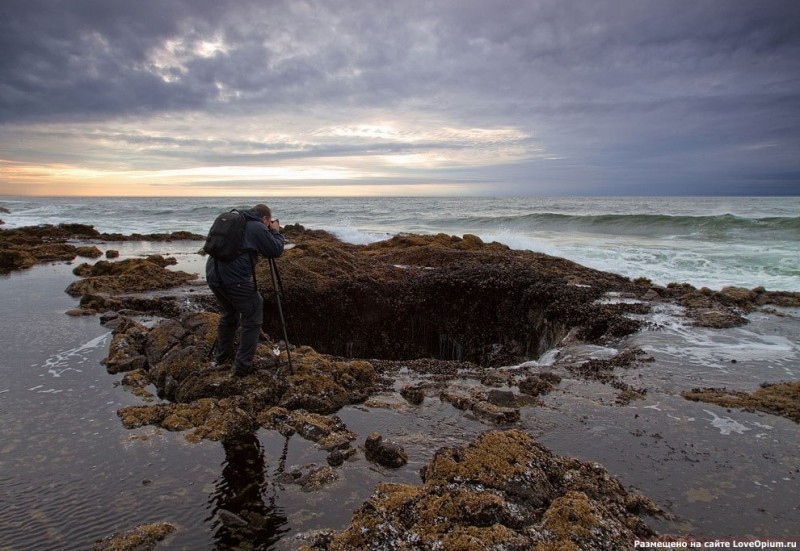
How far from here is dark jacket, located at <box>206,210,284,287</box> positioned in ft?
19.0

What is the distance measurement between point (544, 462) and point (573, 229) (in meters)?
36.5

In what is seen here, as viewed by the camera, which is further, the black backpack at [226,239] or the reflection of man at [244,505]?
the black backpack at [226,239]

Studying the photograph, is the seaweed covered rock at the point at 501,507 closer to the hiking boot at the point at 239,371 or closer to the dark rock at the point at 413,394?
the dark rock at the point at 413,394

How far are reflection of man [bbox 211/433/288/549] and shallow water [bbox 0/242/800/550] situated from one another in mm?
14

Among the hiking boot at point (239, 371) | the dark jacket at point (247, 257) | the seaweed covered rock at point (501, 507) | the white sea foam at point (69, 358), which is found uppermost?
the dark jacket at point (247, 257)

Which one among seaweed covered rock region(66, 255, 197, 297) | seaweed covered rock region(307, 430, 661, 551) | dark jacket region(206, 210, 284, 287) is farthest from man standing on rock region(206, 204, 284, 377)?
seaweed covered rock region(66, 255, 197, 297)

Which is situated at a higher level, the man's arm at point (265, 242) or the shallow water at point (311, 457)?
the man's arm at point (265, 242)

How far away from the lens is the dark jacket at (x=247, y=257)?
19.0 feet

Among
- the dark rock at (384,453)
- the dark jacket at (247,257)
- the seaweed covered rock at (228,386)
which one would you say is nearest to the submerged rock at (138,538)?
the seaweed covered rock at (228,386)

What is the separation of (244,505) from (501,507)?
2.13m

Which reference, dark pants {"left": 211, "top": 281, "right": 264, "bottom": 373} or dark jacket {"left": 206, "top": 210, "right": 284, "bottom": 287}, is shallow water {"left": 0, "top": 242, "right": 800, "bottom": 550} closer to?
dark pants {"left": 211, "top": 281, "right": 264, "bottom": 373}

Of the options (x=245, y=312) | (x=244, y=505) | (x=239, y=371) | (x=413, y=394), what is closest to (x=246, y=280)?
(x=245, y=312)

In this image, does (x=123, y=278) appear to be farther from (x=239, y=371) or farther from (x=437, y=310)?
(x=239, y=371)

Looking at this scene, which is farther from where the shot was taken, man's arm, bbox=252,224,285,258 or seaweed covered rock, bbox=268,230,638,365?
seaweed covered rock, bbox=268,230,638,365
